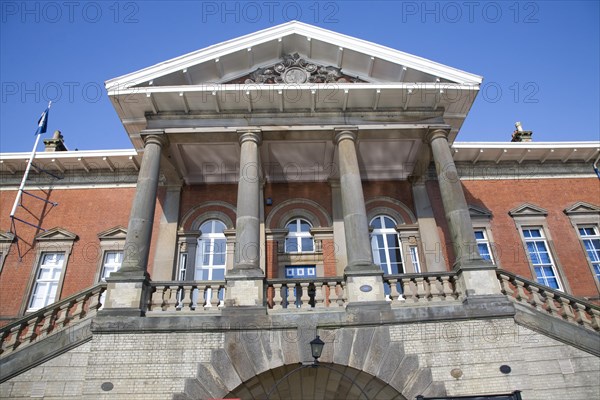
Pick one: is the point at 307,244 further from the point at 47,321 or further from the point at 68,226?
the point at 68,226

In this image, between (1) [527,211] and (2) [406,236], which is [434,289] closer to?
(2) [406,236]

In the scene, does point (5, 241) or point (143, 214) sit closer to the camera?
point (143, 214)

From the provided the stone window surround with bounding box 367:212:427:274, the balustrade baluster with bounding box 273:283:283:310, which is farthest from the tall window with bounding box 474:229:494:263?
the balustrade baluster with bounding box 273:283:283:310

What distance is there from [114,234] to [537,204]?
15.1 m

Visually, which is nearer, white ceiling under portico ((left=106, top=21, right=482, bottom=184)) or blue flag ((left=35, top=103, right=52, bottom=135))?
white ceiling under portico ((left=106, top=21, right=482, bottom=184))

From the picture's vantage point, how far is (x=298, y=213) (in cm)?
1512

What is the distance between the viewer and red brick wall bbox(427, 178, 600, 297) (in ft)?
47.8

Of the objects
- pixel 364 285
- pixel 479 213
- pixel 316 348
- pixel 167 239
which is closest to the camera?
pixel 316 348

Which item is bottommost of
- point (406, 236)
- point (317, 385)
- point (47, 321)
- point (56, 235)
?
point (317, 385)

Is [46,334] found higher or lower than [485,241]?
lower

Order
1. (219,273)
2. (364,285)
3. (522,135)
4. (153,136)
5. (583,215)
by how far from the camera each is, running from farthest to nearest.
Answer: (522,135) → (583,215) → (219,273) → (153,136) → (364,285)

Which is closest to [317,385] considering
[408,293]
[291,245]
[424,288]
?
[408,293]

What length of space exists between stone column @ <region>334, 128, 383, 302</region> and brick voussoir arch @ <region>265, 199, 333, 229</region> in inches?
132

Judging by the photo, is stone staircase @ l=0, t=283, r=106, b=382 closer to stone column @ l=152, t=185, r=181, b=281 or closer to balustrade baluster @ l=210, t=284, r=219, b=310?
balustrade baluster @ l=210, t=284, r=219, b=310
